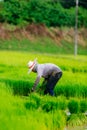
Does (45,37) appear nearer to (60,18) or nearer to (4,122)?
(60,18)

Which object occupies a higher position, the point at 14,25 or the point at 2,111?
the point at 2,111

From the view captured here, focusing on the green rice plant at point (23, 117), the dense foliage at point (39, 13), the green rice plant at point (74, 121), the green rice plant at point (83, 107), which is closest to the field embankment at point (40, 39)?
the dense foliage at point (39, 13)

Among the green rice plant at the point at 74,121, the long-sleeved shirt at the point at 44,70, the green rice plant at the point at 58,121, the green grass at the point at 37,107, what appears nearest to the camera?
the green grass at the point at 37,107

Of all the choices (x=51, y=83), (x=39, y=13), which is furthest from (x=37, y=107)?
(x=39, y=13)

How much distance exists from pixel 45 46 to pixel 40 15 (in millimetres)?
4438

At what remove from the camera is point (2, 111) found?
714 centimetres

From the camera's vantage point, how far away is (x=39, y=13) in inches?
1510

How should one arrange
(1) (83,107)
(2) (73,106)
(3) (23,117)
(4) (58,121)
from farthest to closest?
(1) (83,107)
(2) (73,106)
(4) (58,121)
(3) (23,117)

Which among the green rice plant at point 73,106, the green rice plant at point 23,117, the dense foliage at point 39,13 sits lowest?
the dense foliage at point 39,13

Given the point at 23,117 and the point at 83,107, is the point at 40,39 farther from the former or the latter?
the point at 23,117

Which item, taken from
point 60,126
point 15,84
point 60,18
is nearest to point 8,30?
point 60,18

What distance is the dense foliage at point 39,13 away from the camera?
122 feet

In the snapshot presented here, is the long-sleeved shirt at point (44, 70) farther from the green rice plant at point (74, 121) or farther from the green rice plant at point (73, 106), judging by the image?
the green rice plant at point (74, 121)

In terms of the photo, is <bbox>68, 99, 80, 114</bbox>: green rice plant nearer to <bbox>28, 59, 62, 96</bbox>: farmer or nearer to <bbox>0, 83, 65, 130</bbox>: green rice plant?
<bbox>0, 83, 65, 130</bbox>: green rice plant
